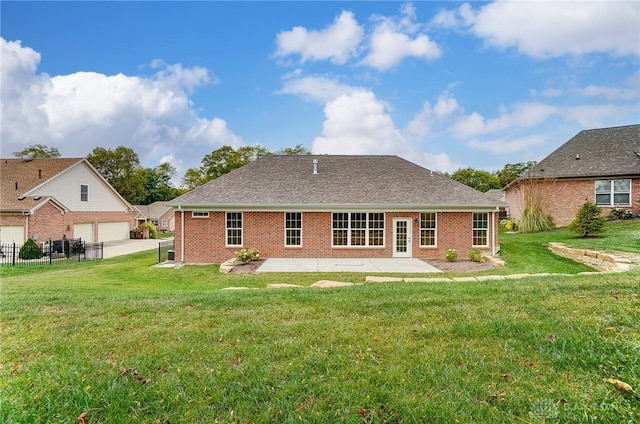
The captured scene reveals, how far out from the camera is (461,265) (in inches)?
530

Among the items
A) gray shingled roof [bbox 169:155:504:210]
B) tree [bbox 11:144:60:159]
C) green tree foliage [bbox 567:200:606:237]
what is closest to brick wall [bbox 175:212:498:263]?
gray shingled roof [bbox 169:155:504:210]

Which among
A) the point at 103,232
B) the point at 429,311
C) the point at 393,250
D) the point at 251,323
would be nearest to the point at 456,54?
the point at 393,250

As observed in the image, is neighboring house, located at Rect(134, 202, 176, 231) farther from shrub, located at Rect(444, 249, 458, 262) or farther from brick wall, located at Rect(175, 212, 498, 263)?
shrub, located at Rect(444, 249, 458, 262)

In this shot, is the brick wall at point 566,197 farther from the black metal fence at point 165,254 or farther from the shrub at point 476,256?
the black metal fence at point 165,254

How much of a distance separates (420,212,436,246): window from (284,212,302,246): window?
5935 mm

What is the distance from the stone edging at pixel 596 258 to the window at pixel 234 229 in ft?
44.7

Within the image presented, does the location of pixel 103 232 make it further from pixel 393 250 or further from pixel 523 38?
pixel 523 38

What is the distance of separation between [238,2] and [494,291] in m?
10.3

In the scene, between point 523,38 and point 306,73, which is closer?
point 523,38

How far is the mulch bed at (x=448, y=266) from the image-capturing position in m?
12.5

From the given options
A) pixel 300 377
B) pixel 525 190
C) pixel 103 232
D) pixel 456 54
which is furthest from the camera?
pixel 103 232

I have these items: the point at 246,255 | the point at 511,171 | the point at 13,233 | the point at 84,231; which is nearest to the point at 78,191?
the point at 84,231

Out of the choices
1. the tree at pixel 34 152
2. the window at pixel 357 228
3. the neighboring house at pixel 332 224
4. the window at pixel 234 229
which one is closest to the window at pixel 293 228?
the neighboring house at pixel 332 224

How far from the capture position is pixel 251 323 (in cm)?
432
